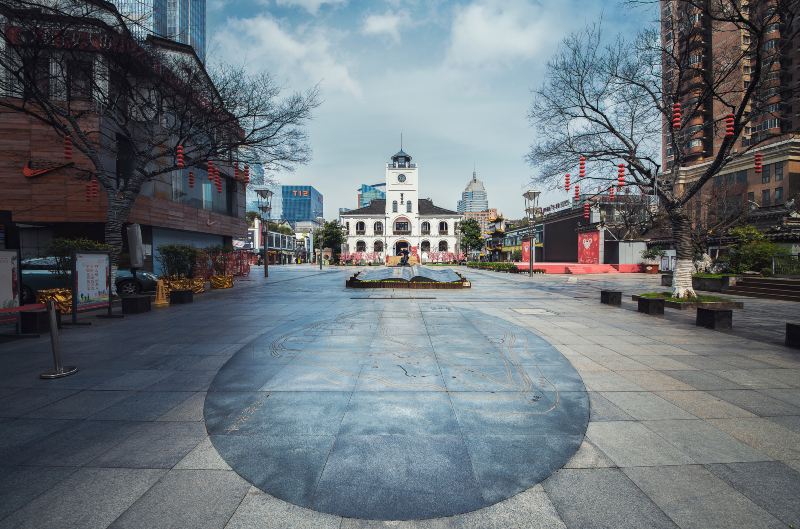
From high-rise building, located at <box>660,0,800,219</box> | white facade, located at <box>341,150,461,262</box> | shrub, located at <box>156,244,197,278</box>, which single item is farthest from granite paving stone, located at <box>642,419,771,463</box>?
white facade, located at <box>341,150,461,262</box>

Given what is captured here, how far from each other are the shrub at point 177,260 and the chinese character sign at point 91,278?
223 inches

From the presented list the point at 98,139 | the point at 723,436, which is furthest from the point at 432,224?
the point at 723,436

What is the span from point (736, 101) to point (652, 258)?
27495 mm

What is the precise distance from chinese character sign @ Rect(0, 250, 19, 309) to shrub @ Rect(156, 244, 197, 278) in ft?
27.0

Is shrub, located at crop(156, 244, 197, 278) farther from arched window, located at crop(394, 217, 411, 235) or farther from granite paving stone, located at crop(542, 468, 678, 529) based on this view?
arched window, located at crop(394, 217, 411, 235)

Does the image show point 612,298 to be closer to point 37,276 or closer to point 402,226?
point 37,276

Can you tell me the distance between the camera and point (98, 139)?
63.0 feet

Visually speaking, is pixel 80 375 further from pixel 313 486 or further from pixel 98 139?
pixel 98 139

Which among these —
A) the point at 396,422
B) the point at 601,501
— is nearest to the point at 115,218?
the point at 396,422

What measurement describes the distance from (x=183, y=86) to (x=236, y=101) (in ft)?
6.57

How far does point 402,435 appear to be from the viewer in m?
3.54

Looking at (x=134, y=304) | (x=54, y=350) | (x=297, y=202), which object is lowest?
(x=134, y=304)

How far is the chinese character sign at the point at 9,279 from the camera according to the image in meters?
8.34

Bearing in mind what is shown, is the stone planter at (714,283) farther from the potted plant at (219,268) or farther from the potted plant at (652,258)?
the potted plant at (219,268)
